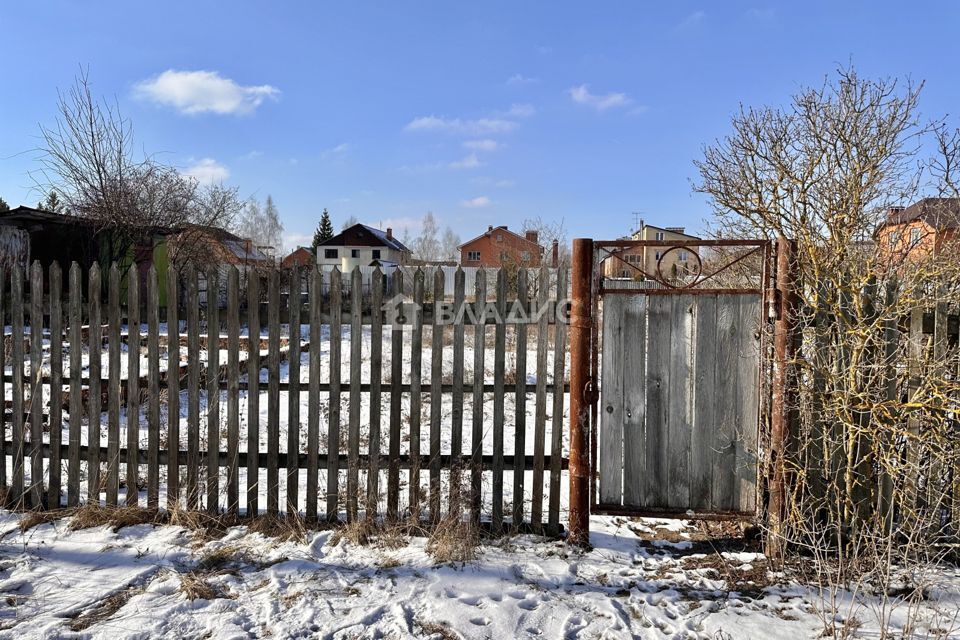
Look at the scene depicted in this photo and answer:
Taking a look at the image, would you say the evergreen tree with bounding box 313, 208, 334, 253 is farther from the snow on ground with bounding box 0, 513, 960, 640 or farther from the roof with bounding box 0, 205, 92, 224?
the snow on ground with bounding box 0, 513, 960, 640

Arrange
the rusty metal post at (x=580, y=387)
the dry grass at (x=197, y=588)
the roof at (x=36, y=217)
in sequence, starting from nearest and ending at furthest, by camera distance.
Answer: the dry grass at (x=197, y=588)
the rusty metal post at (x=580, y=387)
the roof at (x=36, y=217)

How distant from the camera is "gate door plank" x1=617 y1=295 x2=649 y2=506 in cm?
362

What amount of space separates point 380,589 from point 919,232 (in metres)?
4.76

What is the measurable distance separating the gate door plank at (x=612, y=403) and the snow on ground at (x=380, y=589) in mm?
393

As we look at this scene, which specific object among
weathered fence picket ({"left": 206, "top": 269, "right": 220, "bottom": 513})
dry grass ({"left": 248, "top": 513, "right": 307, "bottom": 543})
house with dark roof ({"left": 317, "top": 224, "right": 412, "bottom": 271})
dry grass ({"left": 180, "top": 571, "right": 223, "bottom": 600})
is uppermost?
house with dark roof ({"left": 317, "top": 224, "right": 412, "bottom": 271})

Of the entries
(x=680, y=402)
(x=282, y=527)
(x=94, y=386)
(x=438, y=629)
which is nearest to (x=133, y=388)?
(x=94, y=386)

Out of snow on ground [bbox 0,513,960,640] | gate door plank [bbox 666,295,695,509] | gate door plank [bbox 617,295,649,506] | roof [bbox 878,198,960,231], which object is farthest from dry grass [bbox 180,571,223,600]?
roof [bbox 878,198,960,231]

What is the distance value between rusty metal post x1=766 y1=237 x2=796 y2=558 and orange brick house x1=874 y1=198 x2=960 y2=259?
0.83 m

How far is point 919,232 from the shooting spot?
15.1 ft

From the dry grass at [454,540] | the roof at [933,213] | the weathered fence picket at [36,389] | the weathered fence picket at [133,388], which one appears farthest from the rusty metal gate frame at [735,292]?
the weathered fence picket at [36,389]

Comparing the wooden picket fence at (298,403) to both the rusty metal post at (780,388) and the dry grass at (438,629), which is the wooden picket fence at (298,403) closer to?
the dry grass at (438,629)

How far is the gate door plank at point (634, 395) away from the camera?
362 cm

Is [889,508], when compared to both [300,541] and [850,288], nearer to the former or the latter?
[850,288]

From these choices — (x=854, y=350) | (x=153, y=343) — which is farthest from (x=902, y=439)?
(x=153, y=343)
